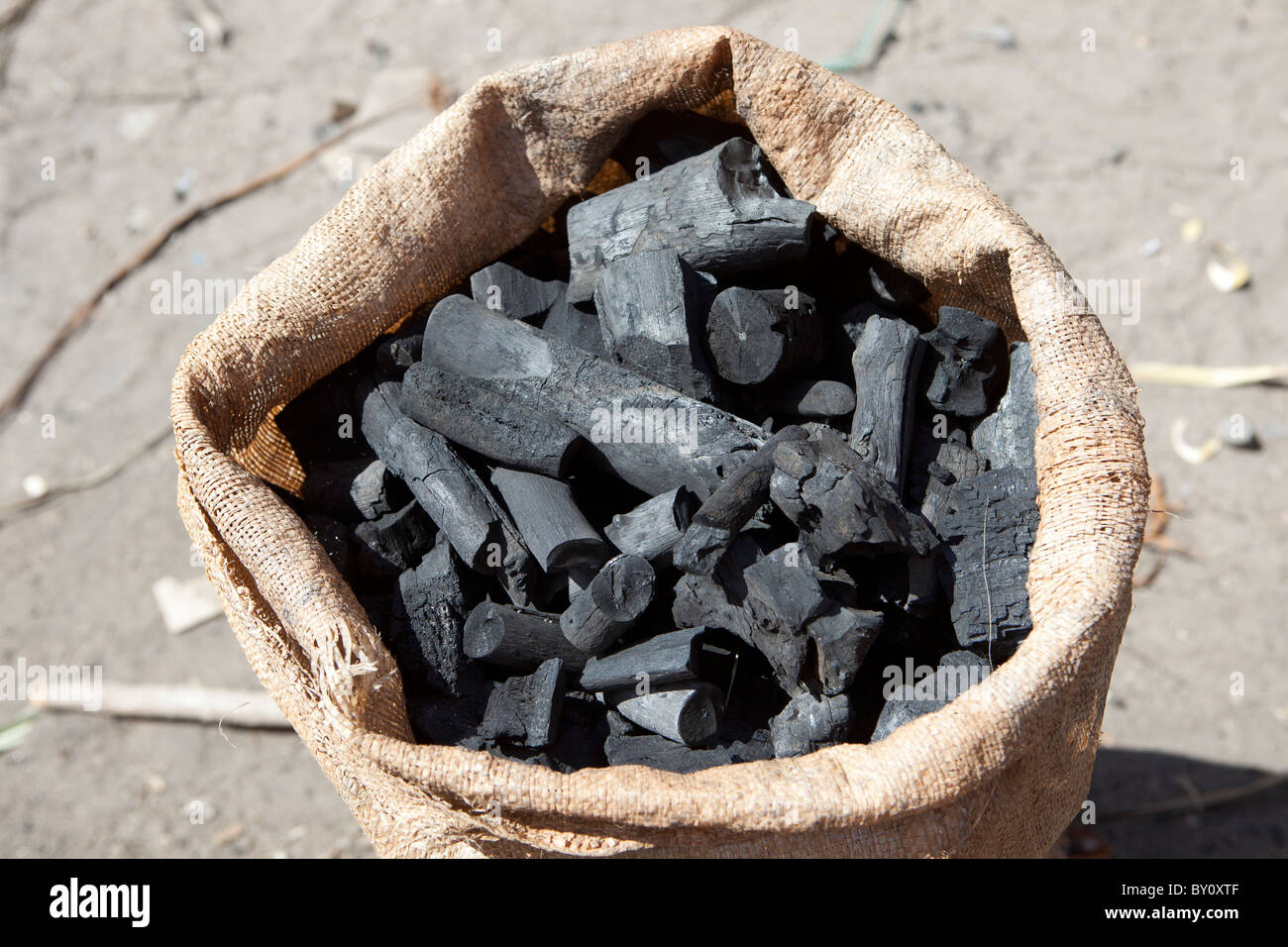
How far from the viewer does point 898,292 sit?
2162mm

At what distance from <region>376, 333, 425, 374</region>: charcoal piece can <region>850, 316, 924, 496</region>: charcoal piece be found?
965 millimetres

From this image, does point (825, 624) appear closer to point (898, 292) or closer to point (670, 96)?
point (898, 292)

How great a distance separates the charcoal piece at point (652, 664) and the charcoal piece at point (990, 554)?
475mm

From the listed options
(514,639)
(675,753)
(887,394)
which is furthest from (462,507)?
(887,394)

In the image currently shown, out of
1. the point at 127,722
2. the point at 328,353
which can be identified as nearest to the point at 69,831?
the point at 127,722

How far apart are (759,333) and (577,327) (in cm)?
45

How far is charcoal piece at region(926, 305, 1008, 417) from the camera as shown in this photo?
6.35 feet

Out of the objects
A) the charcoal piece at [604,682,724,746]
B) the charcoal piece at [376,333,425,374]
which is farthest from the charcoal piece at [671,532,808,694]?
the charcoal piece at [376,333,425,374]

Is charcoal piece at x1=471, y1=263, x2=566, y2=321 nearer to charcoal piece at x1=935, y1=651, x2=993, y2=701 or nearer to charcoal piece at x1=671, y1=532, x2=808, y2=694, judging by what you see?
charcoal piece at x1=671, y1=532, x2=808, y2=694

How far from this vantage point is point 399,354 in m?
2.14

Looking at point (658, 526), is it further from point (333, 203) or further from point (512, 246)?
point (333, 203)

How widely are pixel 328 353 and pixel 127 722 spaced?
1.70 meters

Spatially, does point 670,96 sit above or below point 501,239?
above

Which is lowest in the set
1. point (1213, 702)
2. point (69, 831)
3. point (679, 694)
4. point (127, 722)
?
point (69, 831)
